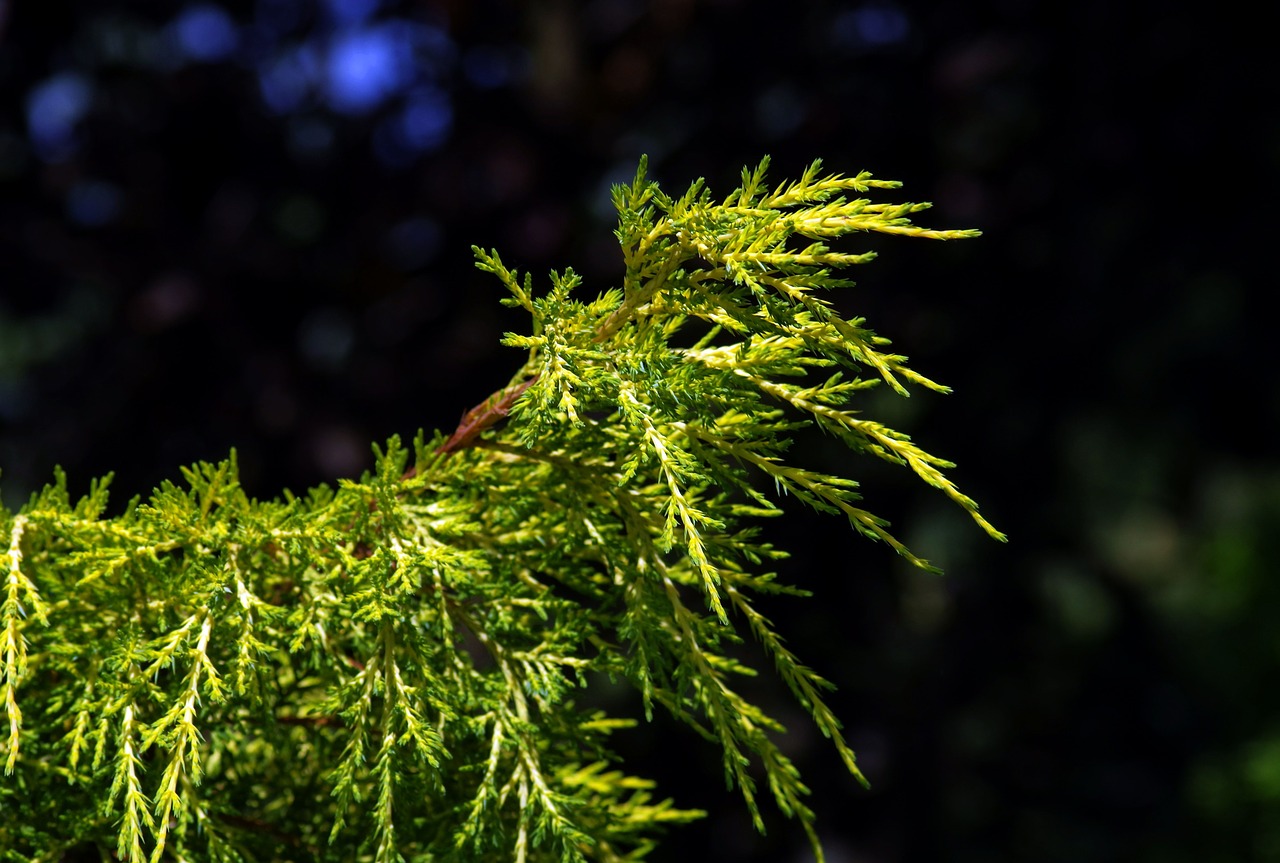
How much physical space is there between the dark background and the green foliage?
1502mm

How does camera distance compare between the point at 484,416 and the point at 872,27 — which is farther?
the point at 872,27

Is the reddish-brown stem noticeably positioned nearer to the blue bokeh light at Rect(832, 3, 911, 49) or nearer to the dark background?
the dark background

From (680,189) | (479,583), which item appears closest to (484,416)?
(479,583)

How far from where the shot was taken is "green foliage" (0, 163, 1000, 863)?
43cm

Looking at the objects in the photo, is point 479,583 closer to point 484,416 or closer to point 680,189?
point 484,416

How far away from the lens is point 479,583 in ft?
1.56

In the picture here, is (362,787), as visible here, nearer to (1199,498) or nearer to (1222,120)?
(1222,120)

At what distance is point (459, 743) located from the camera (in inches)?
20.0

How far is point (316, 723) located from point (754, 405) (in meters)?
0.24

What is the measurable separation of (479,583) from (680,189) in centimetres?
172

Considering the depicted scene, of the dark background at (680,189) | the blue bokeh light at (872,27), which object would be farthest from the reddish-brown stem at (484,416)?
the blue bokeh light at (872,27)

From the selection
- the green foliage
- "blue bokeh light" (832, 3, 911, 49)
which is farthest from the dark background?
the green foliage

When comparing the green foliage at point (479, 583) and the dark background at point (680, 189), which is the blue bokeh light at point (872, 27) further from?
the green foliage at point (479, 583)

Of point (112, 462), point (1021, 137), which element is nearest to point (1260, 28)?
point (1021, 137)
